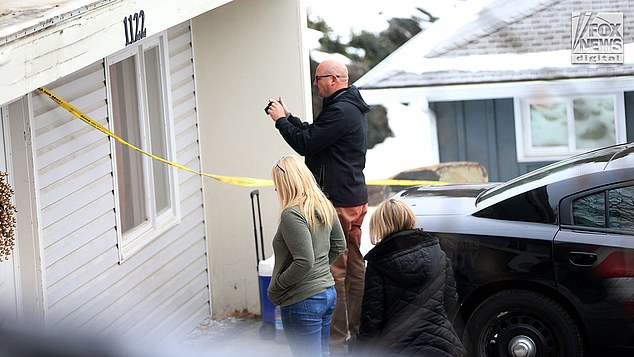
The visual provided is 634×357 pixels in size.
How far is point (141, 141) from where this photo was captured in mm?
8102

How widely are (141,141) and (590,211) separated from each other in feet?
10.3

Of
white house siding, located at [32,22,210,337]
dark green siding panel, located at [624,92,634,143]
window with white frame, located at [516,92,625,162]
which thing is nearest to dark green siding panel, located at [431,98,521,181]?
window with white frame, located at [516,92,625,162]

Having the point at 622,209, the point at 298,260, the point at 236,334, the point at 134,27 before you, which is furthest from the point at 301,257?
the point at 236,334

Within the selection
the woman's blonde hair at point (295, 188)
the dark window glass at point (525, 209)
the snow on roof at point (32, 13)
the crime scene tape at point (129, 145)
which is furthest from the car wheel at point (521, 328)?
the snow on roof at point (32, 13)

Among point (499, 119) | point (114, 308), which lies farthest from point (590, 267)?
point (499, 119)

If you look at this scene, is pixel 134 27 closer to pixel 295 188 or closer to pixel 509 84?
pixel 295 188

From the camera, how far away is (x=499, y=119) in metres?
16.0

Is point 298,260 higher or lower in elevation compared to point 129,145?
lower

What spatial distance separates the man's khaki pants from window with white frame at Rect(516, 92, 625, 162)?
336 inches

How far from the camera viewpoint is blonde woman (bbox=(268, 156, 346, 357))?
600 centimetres

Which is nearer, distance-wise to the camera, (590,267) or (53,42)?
Result: (53,42)

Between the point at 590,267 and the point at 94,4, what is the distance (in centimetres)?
333

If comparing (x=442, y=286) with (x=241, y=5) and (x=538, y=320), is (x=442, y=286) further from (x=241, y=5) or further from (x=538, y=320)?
(x=241, y=5)

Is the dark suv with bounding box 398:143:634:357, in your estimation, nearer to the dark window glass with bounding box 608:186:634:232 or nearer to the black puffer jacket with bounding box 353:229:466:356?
the dark window glass with bounding box 608:186:634:232
